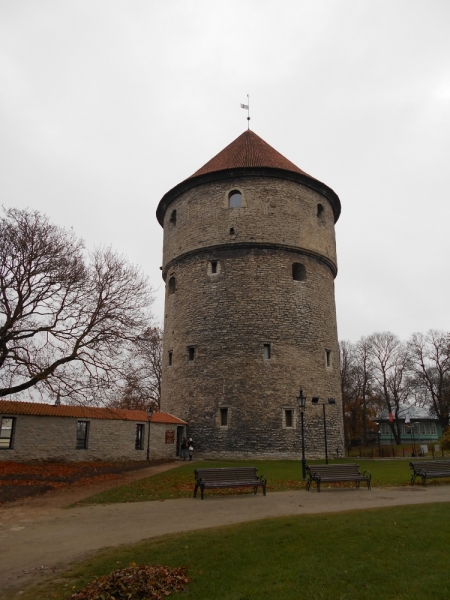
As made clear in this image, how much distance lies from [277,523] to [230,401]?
1309 centimetres

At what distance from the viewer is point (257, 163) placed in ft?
74.8

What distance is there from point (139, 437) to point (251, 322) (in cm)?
685

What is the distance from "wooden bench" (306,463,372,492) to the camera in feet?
35.9

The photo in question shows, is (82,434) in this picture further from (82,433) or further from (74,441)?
(74,441)

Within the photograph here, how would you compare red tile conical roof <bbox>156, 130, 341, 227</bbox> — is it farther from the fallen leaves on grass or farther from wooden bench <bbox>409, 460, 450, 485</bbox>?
the fallen leaves on grass

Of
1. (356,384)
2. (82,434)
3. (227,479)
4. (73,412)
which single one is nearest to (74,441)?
(82,434)

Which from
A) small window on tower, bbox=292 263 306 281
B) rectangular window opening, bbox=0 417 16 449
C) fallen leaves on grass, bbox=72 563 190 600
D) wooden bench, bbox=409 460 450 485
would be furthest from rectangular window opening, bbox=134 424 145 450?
fallen leaves on grass, bbox=72 563 190 600

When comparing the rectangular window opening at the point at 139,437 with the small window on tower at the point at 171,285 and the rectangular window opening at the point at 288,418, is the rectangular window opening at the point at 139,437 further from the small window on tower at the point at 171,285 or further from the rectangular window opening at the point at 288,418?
the small window on tower at the point at 171,285

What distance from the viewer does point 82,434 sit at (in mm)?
18766

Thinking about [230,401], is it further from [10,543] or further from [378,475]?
[10,543]

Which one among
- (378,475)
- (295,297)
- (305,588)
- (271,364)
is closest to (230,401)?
(271,364)

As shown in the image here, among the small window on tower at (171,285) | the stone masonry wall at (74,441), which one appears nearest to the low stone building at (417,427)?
the small window on tower at (171,285)

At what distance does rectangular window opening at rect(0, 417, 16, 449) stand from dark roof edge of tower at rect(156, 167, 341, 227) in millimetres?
13224

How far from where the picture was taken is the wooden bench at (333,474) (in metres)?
10.9
